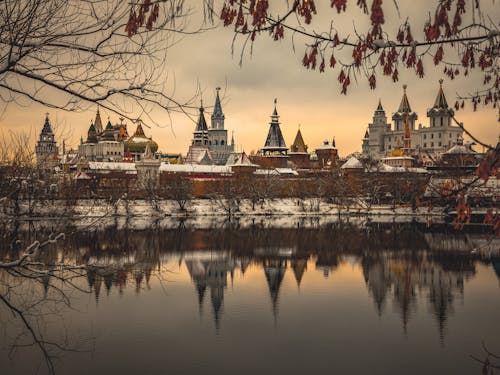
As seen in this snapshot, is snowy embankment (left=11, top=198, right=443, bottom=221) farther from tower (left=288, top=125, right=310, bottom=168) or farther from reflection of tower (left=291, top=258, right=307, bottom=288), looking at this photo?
tower (left=288, top=125, right=310, bottom=168)

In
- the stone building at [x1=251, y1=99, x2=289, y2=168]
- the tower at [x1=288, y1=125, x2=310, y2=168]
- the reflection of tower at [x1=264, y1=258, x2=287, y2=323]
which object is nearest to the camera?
the reflection of tower at [x1=264, y1=258, x2=287, y2=323]

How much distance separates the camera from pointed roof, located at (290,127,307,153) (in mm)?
103625

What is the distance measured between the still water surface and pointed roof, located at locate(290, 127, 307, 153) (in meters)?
76.5

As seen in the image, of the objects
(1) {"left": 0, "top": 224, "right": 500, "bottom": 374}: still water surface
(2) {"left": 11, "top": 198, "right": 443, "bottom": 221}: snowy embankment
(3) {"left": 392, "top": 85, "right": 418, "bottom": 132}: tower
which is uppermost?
(3) {"left": 392, "top": 85, "right": 418, "bottom": 132}: tower

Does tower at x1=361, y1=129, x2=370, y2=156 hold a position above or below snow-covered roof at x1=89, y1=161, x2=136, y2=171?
above

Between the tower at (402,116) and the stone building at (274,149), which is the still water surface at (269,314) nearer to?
the stone building at (274,149)

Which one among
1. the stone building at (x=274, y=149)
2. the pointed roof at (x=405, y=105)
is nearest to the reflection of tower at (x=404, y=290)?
the stone building at (x=274, y=149)

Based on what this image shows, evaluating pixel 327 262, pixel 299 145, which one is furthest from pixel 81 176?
pixel 299 145

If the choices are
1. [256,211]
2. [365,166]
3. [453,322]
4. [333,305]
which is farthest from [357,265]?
[365,166]

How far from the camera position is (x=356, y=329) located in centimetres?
1421

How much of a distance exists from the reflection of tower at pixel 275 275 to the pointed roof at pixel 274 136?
212 ft

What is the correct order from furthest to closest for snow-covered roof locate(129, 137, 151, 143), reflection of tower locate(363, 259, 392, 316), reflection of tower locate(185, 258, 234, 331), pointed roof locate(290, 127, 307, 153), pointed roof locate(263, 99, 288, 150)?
1. snow-covered roof locate(129, 137, 151, 143)
2. pointed roof locate(290, 127, 307, 153)
3. pointed roof locate(263, 99, 288, 150)
4. reflection of tower locate(363, 259, 392, 316)
5. reflection of tower locate(185, 258, 234, 331)

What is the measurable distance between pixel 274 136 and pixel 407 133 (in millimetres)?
29272

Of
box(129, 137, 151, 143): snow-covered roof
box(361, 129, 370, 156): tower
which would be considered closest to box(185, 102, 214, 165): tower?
box(129, 137, 151, 143): snow-covered roof
